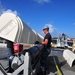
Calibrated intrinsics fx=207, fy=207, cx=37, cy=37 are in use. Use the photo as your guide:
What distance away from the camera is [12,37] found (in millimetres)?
4762

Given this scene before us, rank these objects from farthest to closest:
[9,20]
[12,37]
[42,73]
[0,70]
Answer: [42,73], [0,70], [9,20], [12,37]

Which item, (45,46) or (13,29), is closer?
(13,29)

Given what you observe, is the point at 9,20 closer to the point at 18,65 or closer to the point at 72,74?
the point at 18,65

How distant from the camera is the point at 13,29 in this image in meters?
4.91

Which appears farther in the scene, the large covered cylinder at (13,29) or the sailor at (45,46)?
the sailor at (45,46)

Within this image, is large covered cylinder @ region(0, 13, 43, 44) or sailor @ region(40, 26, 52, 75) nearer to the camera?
large covered cylinder @ region(0, 13, 43, 44)

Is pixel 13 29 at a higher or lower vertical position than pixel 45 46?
higher

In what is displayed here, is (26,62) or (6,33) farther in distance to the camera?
(26,62)

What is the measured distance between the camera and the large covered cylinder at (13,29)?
15.7ft

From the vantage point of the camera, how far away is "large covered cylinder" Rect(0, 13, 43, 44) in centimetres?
480

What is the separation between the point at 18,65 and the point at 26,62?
2.29 feet

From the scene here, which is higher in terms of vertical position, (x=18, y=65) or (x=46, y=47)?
(x=46, y=47)

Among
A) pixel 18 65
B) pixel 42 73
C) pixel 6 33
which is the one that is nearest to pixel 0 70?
pixel 18 65

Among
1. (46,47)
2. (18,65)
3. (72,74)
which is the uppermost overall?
(46,47)
